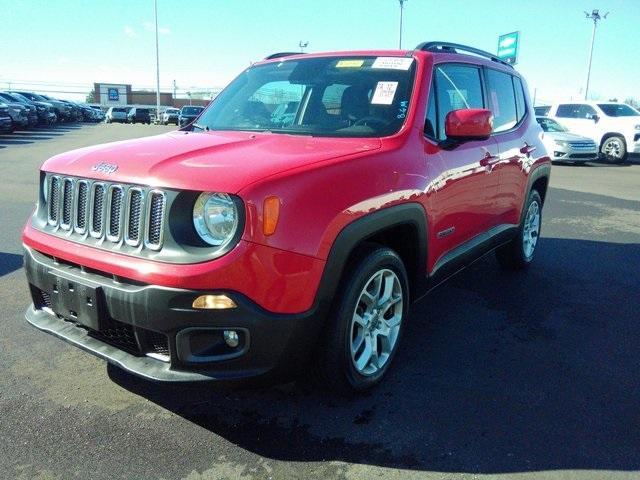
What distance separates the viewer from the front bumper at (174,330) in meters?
2.33

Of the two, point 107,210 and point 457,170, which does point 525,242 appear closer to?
point 457,170

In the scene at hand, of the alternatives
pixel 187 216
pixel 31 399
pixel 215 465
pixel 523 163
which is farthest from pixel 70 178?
pixel 523 163

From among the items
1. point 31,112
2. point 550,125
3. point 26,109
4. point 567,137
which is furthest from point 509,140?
point 31,112

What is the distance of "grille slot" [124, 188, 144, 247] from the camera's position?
2482mm

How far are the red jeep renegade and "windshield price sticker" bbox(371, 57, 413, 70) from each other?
0.5 inches

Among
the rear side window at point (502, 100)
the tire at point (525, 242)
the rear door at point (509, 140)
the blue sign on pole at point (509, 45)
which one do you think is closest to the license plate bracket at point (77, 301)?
the rear door at point (509, 140)

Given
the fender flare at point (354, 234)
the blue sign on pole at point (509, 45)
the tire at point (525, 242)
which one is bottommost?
the tire at point (525, 242)

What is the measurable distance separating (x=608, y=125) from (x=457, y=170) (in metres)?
16.6

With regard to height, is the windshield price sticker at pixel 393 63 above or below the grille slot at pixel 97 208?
above

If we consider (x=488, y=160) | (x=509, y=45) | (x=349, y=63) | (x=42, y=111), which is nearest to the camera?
(x=349, y=63)

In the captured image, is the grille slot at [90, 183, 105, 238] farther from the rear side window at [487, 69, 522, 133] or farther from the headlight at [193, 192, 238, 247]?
the rear side window at [487, 69, 522, 133]

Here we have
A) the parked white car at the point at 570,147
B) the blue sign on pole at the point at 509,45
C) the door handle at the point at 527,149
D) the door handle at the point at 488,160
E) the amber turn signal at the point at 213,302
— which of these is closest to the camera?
the amber turn signal at the point at 213,302

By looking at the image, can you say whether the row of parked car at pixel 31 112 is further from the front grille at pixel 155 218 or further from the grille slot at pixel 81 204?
the front grille at pixel 155 218

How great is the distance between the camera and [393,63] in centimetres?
366
